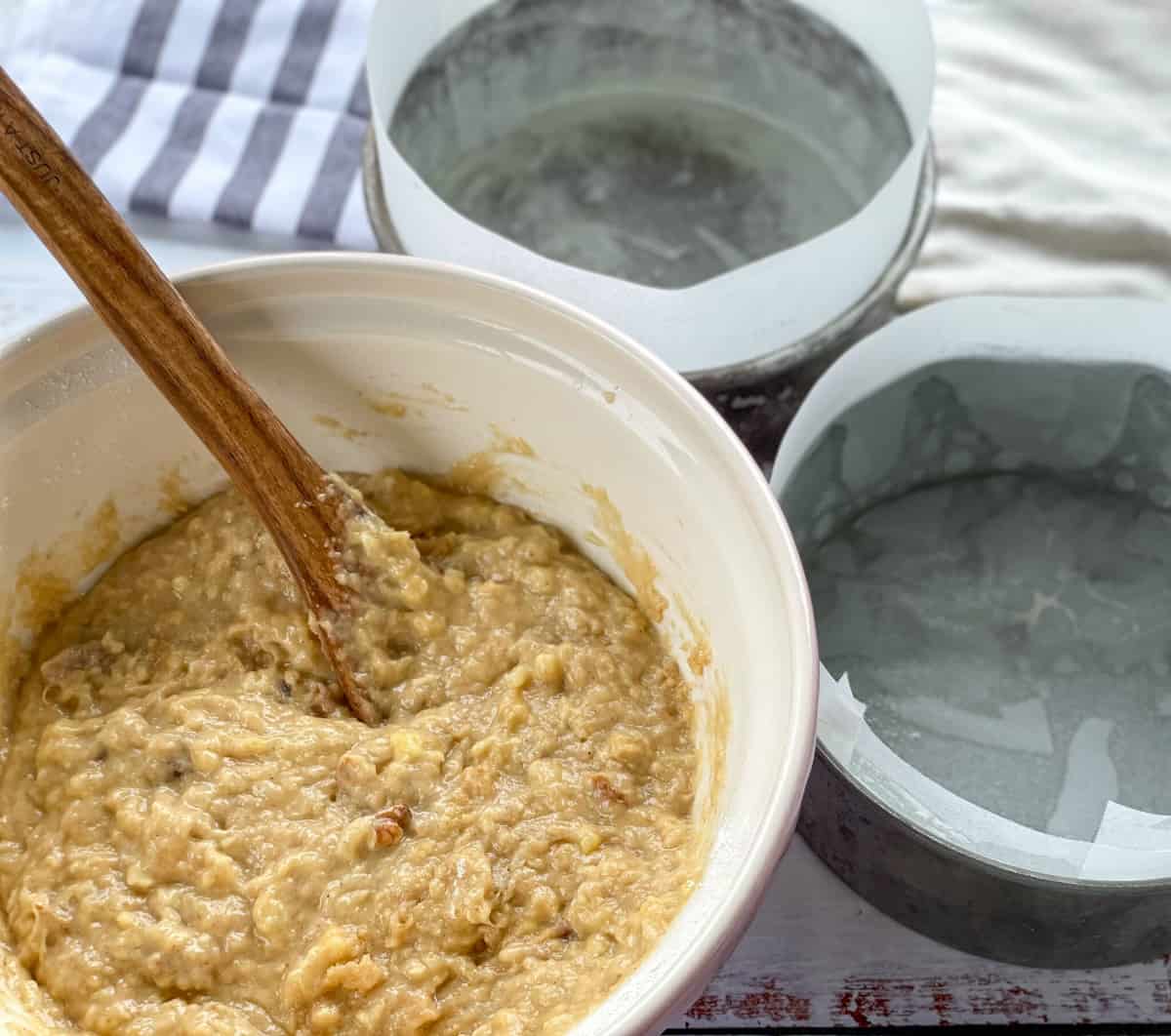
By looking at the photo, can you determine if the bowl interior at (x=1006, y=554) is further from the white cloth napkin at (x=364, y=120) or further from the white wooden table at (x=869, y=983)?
the white cloth napkin at (x=364, y=120)

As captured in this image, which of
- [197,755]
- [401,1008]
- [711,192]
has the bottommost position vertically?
[711,192]

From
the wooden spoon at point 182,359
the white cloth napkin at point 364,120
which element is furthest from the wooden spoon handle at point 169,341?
the white cloth napkin at point 364,120

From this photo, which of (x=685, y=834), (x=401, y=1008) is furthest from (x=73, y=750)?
(x=685, y=834)

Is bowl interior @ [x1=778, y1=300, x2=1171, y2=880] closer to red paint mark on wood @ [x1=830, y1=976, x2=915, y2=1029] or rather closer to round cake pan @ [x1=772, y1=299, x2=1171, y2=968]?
round cake pan @ [x1=772, y1=299, x2=1171, y2=968]

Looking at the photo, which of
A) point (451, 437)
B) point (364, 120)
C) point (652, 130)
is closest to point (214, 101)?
point (364, 120)

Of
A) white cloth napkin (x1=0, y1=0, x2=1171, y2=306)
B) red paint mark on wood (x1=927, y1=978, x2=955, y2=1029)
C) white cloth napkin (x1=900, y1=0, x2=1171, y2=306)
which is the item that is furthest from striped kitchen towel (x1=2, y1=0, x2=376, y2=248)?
red paint mark on wood (x1=927, y1=978, x2=955, y2=1029)

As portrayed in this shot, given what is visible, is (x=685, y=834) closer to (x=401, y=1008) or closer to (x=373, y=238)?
(x=401, y=1008)

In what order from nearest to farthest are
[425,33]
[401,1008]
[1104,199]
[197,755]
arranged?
[401,1008], [197,755], [425,33], [1104,199]
